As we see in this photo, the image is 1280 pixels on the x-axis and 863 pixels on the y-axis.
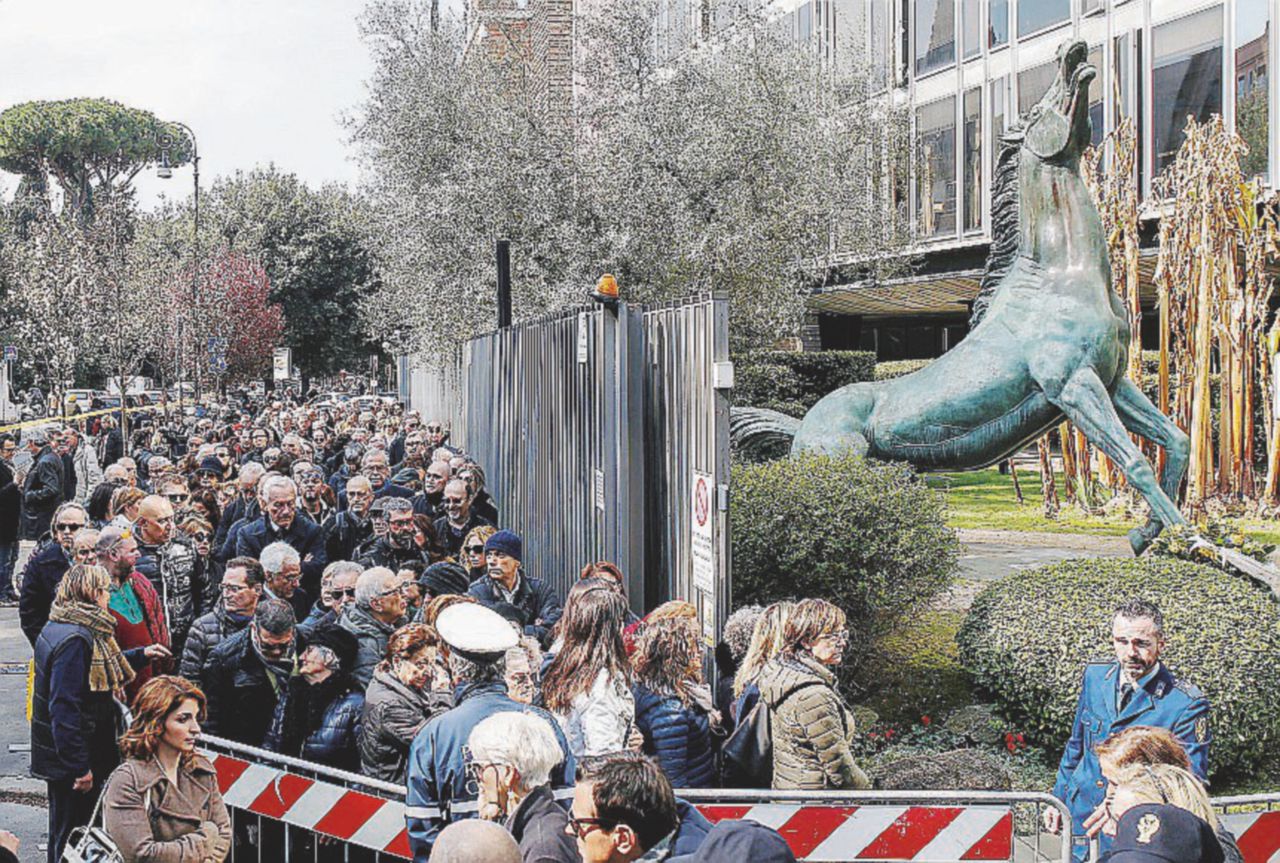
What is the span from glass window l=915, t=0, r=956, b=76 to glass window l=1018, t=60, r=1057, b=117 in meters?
2.52

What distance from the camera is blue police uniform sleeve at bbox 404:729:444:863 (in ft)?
15.6

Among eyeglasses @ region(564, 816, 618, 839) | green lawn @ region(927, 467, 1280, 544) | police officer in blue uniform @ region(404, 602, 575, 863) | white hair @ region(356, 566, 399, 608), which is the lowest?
green lawn @ region(927, 467, 1280, 544)

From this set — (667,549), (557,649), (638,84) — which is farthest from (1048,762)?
(638,84)

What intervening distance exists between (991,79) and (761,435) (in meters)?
21.3

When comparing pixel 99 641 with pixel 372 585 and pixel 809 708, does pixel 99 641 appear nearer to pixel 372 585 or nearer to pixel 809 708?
pixel 372 585

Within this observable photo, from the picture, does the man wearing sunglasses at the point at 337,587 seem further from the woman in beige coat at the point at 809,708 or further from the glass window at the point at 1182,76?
the glass window at the point at 1182,76

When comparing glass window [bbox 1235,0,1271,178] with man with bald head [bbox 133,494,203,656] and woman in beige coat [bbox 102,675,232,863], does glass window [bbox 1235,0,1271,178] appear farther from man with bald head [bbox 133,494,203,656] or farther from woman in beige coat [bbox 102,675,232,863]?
woman in beige coat [bbox 102,675,232,863]

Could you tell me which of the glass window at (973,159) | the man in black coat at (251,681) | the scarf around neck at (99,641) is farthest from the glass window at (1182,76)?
the scarf around neck at (99,641)

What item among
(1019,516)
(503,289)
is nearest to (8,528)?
(503,289)

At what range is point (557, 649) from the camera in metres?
5.64

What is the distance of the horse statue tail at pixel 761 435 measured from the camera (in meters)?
11.8

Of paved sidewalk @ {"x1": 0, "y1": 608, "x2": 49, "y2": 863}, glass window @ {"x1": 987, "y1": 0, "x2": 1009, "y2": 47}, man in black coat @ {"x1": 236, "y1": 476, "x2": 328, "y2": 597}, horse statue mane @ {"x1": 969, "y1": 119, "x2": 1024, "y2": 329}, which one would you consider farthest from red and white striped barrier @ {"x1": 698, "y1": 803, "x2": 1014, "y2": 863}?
glass window @ {"x1": 987, "y1": 0, "x2": 1009, "y2": 47}

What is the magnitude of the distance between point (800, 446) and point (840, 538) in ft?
6.02

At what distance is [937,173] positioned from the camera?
3209 centimetres
